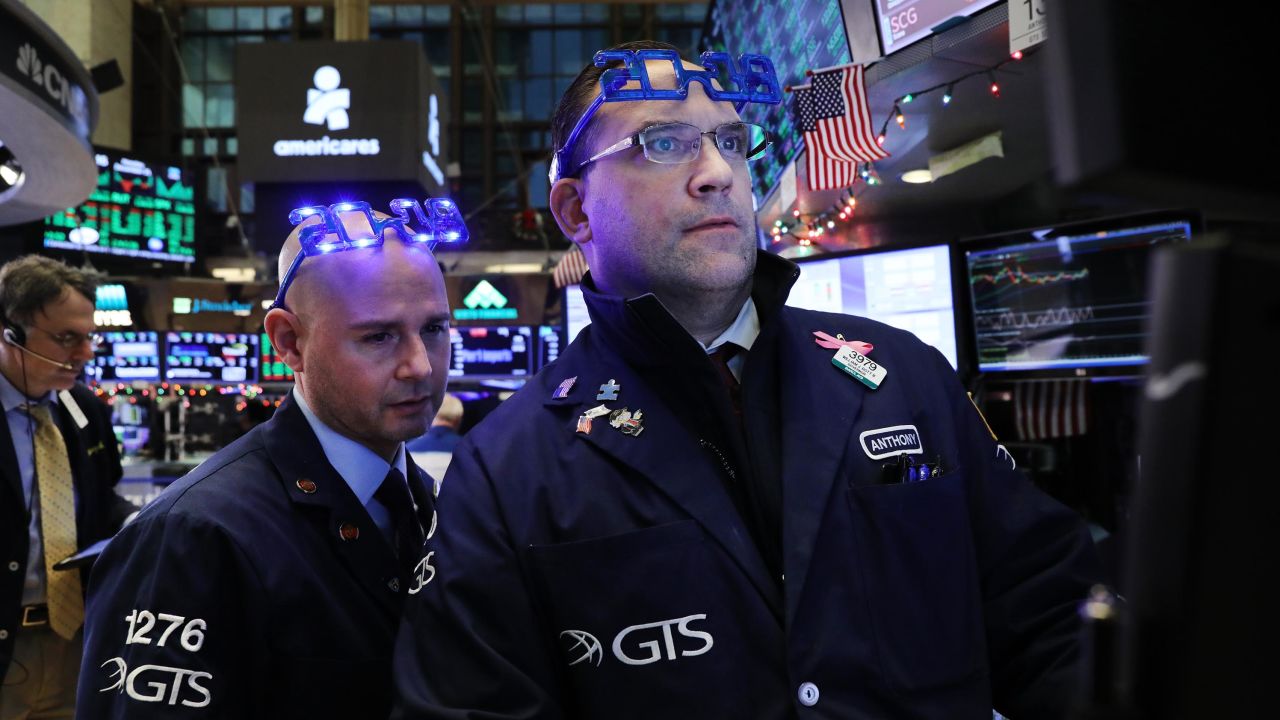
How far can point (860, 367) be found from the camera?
1.63 meters

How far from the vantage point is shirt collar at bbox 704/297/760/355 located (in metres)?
1.69

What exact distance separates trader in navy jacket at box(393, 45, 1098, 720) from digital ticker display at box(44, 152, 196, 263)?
877cm

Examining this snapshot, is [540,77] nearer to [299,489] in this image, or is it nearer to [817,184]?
[817,184]

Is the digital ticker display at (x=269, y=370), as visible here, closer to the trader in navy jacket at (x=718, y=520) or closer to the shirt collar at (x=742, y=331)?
the trader in navy jacket at (x=718, y=520)

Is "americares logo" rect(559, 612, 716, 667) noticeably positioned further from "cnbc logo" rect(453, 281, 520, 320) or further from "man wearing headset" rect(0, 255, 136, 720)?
"cnbc logo" rect(453, 281, 520, 320)

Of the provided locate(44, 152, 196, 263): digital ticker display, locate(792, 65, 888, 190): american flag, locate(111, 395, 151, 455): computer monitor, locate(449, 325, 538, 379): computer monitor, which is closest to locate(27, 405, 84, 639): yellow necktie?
locate(792, 65, 888, 190): american flag

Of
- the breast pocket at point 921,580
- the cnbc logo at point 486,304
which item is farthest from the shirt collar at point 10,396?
the cnbc logo at point 486,304

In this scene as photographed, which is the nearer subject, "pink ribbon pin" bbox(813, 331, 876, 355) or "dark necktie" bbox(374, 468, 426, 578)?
"pink ribbon pin" bbox(813, 331, 876, 355)

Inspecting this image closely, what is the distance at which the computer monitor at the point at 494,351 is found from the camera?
7.31 m

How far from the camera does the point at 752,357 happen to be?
5.35ft

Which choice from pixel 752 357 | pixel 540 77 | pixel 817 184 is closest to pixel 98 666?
pixel 752 357

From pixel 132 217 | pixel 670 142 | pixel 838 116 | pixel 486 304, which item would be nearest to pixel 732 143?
pixel 670 142

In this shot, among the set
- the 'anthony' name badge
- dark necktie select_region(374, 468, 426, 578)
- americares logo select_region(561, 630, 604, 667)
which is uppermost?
the 'anthony' name badge

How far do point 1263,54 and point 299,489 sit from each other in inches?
67.2
